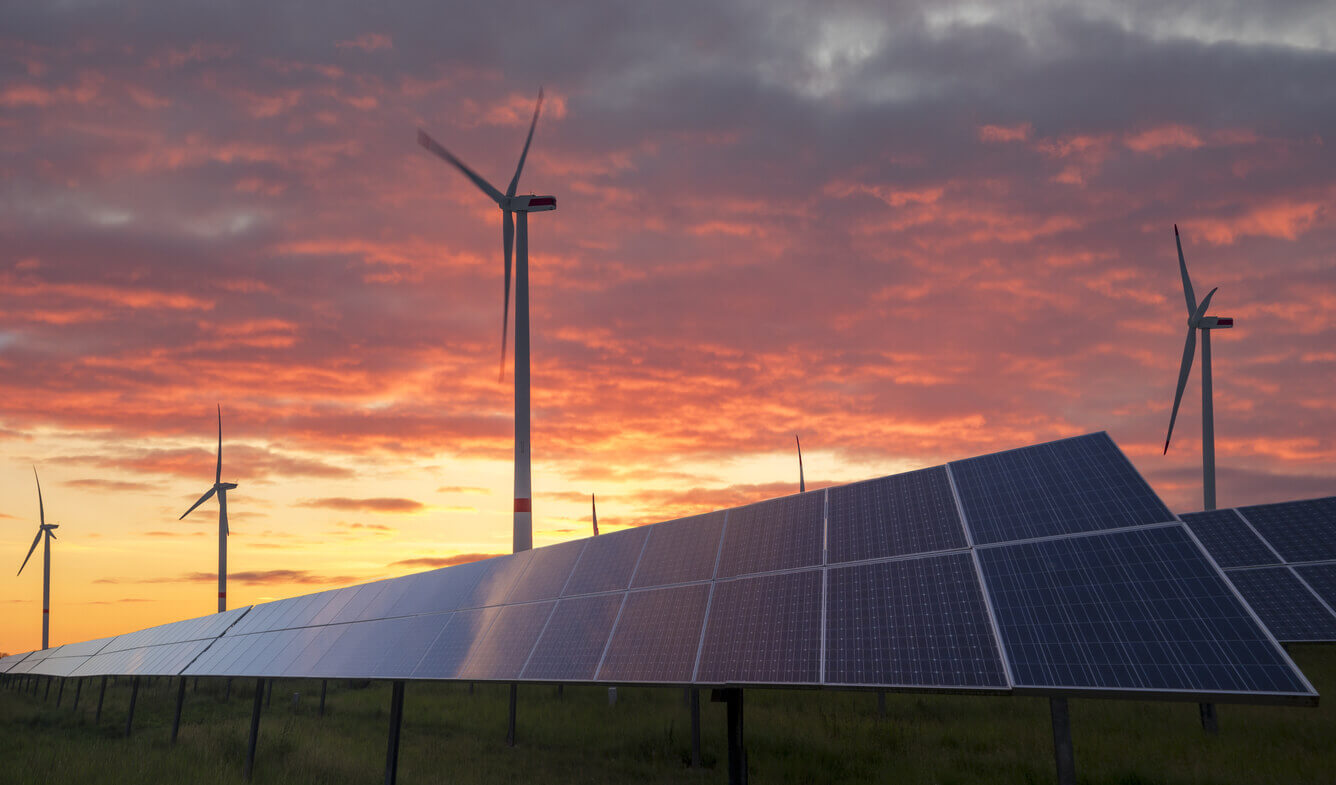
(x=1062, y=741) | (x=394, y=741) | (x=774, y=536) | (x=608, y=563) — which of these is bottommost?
(x=394, y=741)

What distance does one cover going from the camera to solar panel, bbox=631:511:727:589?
18281mm

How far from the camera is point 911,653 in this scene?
1224cm

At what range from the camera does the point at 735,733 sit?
1489 cm

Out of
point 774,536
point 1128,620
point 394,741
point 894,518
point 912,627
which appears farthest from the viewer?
point 394,741

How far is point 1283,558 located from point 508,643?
25799 mm

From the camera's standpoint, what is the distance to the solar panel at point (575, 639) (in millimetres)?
17141

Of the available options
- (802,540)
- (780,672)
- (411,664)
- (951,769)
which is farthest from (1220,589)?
(411,664)

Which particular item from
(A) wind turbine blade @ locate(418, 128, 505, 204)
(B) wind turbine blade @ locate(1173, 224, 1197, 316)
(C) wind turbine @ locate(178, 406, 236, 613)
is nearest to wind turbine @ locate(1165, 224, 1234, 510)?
(B) wind turbine blade @ locate(1173, 224, 1197, 316)

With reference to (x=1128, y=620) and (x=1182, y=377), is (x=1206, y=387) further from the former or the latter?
(x=1128, y=620)

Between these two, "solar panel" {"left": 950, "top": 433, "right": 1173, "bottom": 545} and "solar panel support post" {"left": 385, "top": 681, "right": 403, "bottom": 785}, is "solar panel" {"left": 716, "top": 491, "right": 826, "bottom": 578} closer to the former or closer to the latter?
"solar panel" {"left": 950, "top": 433, "right": 1173, "bottom": 545}

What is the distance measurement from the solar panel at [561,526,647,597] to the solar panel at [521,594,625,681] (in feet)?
1.51

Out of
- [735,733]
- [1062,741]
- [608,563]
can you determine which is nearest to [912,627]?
[1062,741]

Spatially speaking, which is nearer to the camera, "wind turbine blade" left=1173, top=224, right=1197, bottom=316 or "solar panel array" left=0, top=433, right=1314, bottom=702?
"solar panel array" left=0, top=433, right=1314, bottom=702

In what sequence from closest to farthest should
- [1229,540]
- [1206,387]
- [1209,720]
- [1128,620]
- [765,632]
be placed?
[1128,620], [765,632], [1209,720], [1229,540], [1206,387]
